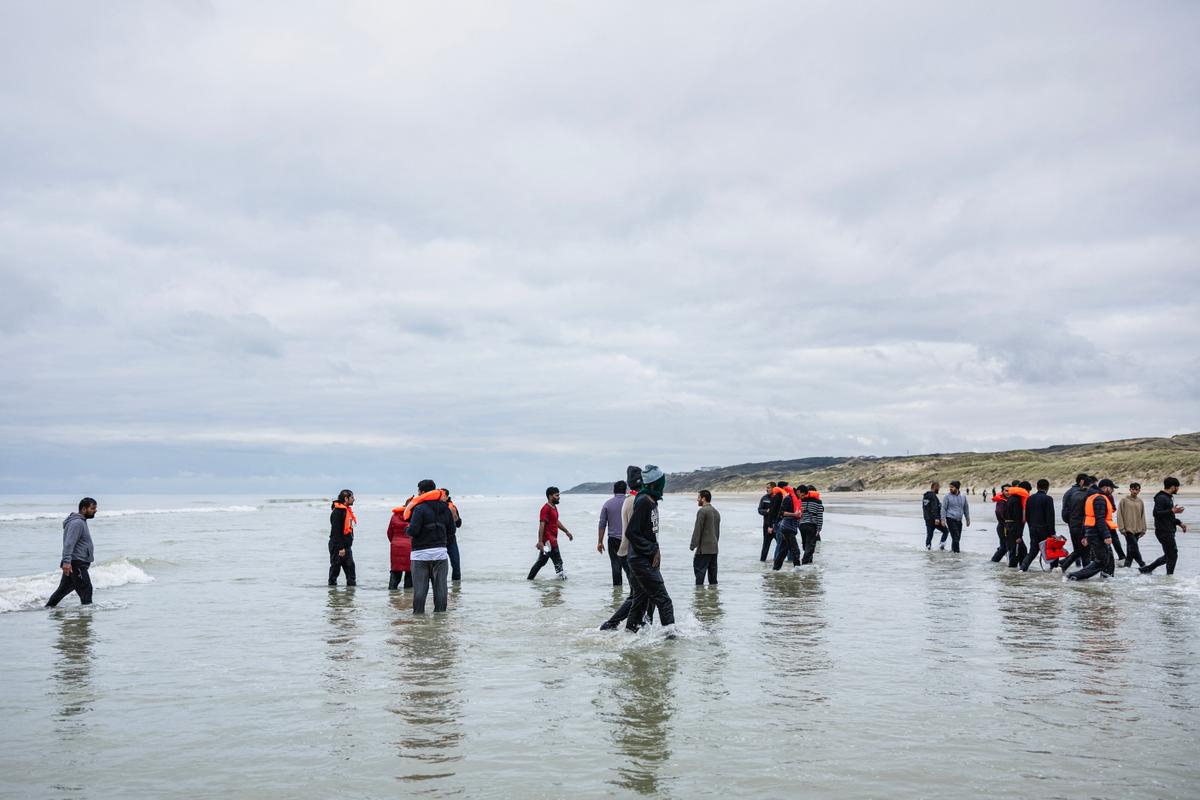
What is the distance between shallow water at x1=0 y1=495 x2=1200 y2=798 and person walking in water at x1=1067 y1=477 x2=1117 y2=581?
1.98 feet

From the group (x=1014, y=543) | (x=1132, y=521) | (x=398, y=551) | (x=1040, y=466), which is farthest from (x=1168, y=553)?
(x=1040, y=466)

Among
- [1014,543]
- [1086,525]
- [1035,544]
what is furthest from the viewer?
[1014,543]

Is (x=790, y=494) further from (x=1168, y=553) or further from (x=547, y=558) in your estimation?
(x=1168, y=553)

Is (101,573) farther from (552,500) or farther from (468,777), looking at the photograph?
(468,777)

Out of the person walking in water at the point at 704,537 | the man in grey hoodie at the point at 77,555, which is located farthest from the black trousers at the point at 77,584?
the person walking in water at the point at 704,537

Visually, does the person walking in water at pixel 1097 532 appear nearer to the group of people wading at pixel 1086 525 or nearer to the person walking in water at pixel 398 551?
the group of people wading at pixel 1086 525

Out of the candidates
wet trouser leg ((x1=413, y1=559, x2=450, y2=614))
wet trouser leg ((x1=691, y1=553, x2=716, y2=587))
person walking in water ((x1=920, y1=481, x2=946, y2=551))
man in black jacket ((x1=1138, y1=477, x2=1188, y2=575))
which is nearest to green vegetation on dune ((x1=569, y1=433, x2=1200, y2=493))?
person walking in water ((x1=920, y1=481, x2=946, y2=551))

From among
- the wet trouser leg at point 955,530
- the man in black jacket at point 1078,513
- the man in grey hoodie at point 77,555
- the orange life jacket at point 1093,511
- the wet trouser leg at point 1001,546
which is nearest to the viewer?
the man in grey hoodie at point 77,555

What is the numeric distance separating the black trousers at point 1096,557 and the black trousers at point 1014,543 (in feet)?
9.91

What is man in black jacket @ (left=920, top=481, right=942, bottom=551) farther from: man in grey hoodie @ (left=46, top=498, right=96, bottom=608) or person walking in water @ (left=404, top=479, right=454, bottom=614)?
man in grey hoodie @ (left=46, top=498, right=96, bottom=608)

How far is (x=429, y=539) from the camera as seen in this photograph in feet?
41.5

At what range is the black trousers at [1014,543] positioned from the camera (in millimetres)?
19984

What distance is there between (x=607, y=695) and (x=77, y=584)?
10.9 meters

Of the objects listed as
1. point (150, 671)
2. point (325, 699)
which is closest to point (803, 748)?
point (325, 699)
